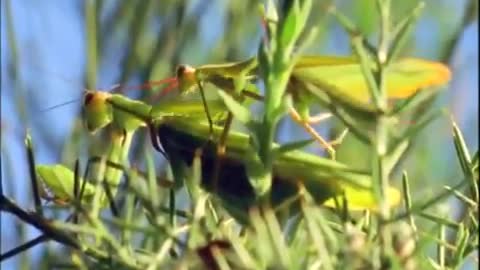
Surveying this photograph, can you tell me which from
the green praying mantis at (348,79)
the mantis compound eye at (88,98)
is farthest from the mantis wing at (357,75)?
the mantis compound eye at (88,98)

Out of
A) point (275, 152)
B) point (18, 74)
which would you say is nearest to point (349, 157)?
point (18, 74)

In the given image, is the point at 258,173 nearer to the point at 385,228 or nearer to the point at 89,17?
the point at 385,228

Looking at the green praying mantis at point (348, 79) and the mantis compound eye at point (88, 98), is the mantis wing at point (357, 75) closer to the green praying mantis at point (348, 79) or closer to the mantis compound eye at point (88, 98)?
the green praying mantis at point (348, 79)

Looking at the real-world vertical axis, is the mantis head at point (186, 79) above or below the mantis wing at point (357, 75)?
below

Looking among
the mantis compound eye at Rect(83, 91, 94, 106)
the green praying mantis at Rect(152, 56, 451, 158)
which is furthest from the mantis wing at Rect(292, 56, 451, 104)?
the mantis compound eye at Rect(83, 91, 94, 106)

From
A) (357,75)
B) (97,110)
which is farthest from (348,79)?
(97,110)

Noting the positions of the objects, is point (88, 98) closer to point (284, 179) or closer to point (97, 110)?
point (97, 110)

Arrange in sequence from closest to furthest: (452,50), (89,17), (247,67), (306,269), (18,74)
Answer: (306,269)
(247,67)
(18,74)
(89,17)
(452,50)

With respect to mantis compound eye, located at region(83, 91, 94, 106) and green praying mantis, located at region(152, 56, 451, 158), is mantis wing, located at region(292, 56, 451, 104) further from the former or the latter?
mantis compound eye, located at region(83, 91, 94, 106)
